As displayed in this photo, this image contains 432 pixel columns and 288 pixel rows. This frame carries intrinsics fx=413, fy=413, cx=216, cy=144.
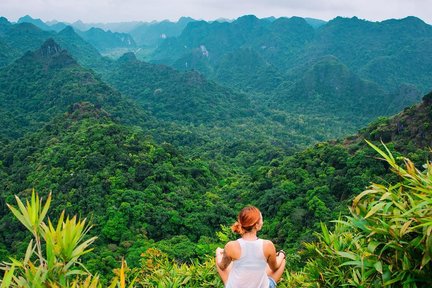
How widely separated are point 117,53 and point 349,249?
178m

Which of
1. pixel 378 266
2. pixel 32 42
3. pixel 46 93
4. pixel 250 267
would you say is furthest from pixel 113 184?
pixel 32 42

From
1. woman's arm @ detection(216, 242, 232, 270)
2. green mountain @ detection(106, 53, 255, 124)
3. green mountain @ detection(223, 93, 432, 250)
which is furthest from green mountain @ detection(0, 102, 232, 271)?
green mountain @ detection(106, 53, 255, 124)

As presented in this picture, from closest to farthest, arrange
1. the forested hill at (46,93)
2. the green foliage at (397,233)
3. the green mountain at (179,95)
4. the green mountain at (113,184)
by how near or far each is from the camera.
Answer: the green foliage at (397,233) < the green mountain at (113,184) < the forested hill at (46,93) < the green mountain at (179,95)

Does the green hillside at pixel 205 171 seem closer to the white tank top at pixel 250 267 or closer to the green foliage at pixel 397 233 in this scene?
the green foliage at pixel 397 233

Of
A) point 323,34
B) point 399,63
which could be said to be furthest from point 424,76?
point 323,34

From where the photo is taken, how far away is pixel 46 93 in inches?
1961

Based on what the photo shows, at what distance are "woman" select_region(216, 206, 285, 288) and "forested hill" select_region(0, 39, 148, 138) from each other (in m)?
39.0

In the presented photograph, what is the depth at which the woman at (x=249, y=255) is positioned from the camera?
11.8ft

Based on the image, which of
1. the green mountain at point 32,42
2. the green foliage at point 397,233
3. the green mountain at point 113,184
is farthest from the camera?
the green mountain at point 32,42

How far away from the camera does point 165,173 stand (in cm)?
2395

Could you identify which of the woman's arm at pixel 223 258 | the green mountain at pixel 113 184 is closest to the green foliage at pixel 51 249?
the woman's arm at pixel 223 258

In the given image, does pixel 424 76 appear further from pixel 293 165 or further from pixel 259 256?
pixel 259 256

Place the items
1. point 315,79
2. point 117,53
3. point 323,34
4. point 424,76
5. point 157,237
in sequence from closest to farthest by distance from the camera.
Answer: point 157,237
point 315,79
point 424,76
point 323,34
point 117,53

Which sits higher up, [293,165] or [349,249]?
[349,249]
